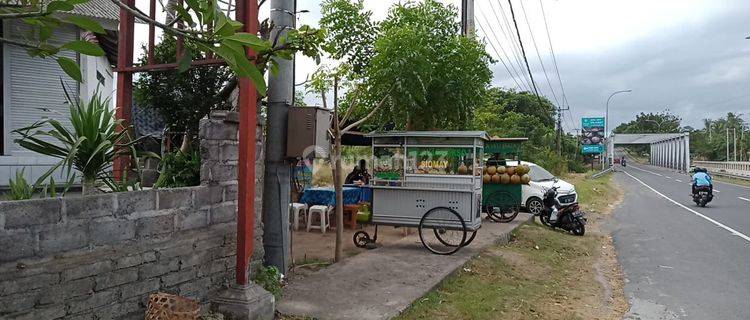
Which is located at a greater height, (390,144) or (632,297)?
(390,144)

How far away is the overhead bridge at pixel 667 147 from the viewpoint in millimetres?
60734

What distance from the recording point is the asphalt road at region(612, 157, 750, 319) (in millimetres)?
6379

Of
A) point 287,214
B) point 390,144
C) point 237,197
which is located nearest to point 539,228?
point 390,144

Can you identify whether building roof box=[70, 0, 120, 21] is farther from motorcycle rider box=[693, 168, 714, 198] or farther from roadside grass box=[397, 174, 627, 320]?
motorcycle rider box=[693, 168, 714, 198]

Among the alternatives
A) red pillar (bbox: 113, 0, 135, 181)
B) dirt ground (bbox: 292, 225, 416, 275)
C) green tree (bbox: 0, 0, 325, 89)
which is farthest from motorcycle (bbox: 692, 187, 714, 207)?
green tree (bbox: 0, 0, 325, 89)

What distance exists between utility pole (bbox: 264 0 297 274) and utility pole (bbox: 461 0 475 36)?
25.1 ft

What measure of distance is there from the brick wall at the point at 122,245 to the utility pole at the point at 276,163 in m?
1.00

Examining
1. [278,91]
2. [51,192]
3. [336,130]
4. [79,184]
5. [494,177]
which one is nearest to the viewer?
[51,192]

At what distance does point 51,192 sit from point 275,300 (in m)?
2.22

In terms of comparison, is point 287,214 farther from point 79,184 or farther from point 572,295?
point 572,295

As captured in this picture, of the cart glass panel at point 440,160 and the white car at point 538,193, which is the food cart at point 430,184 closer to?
the cart glass panel at point 440,160

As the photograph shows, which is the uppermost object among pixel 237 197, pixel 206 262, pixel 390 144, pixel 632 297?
pixel 390 144

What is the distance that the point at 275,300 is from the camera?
5.13m

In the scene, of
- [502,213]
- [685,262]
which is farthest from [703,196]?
[685,262]
